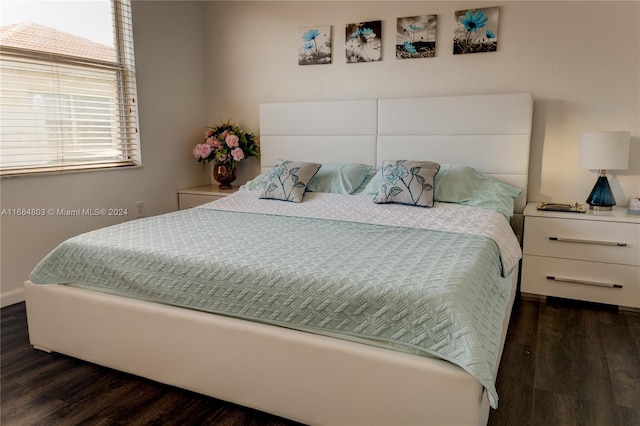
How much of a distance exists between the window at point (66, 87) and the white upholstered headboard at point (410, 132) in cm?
113

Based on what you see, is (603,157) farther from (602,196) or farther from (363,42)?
(363,42)

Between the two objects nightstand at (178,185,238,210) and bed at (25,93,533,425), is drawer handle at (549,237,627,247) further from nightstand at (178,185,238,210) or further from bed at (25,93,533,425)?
nightstand at (178,185,238,210)

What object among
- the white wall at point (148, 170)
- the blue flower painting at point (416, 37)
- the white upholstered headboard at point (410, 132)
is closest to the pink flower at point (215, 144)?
the white wall at point (148, 170)

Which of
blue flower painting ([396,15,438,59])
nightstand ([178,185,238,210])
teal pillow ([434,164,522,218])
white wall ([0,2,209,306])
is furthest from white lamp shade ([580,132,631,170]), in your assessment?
white wall ([0,2,209,306])

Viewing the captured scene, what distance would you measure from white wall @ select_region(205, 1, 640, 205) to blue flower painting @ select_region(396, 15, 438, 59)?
0.05 meters

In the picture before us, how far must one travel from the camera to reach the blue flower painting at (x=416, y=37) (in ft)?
10.8

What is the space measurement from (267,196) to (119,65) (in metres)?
1.56

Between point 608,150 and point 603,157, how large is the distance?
0.05m

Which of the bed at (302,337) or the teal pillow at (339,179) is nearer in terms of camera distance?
the bed at (302,337)

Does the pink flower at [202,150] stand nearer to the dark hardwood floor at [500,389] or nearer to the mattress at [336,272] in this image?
the mattress at [336,272]

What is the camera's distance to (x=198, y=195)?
3.87 meters

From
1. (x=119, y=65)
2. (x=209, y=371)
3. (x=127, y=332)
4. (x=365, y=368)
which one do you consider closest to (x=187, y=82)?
(x=119, y=65)

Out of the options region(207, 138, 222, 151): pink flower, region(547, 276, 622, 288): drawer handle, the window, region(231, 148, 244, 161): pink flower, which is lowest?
region(547, 276, 622, 288): drawer handle

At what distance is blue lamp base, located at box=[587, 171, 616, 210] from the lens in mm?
2801
